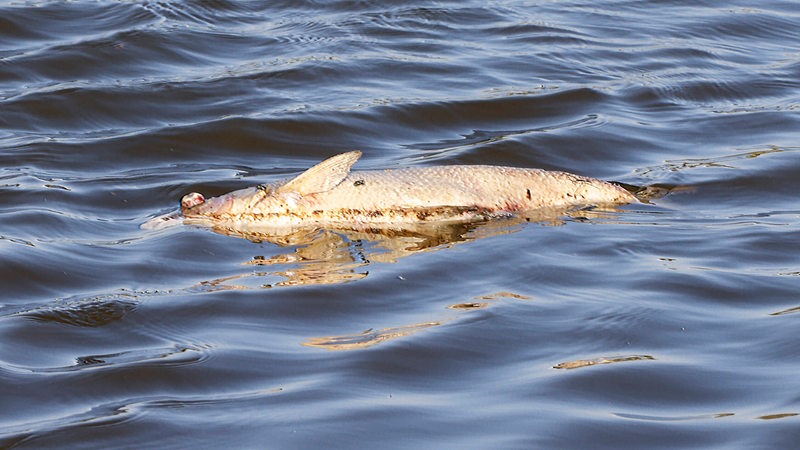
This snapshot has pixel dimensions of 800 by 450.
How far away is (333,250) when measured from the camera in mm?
7414

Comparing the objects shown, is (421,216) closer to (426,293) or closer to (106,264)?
(426,293)

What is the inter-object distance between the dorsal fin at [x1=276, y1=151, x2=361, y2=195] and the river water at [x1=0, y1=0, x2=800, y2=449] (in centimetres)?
32

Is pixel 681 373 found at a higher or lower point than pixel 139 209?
higher

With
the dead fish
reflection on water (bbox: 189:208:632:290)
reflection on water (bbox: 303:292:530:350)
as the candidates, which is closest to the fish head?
the dead fish

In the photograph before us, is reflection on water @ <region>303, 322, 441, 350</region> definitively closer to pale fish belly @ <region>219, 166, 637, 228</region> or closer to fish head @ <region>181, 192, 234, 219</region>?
pale fish belly @ <region>219, 166, 637, 228</region>

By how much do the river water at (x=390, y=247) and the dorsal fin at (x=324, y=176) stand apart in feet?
1.04

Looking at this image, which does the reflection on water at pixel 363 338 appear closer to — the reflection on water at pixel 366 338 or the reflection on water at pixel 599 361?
the reflection on water at pixel 366 338

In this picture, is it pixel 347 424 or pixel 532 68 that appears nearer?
pixel 347 424

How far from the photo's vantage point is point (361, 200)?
7.77 metres

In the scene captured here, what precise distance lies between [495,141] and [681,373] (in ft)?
15.0

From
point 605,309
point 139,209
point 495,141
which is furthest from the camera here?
point 495,141

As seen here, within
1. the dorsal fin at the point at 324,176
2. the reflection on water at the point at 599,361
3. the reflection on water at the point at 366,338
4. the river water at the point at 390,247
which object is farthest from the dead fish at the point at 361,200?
the reflection on water at the point at 599,361

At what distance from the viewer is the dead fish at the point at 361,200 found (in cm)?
777

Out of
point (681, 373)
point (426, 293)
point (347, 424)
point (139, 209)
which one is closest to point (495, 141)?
point (139, 209)
